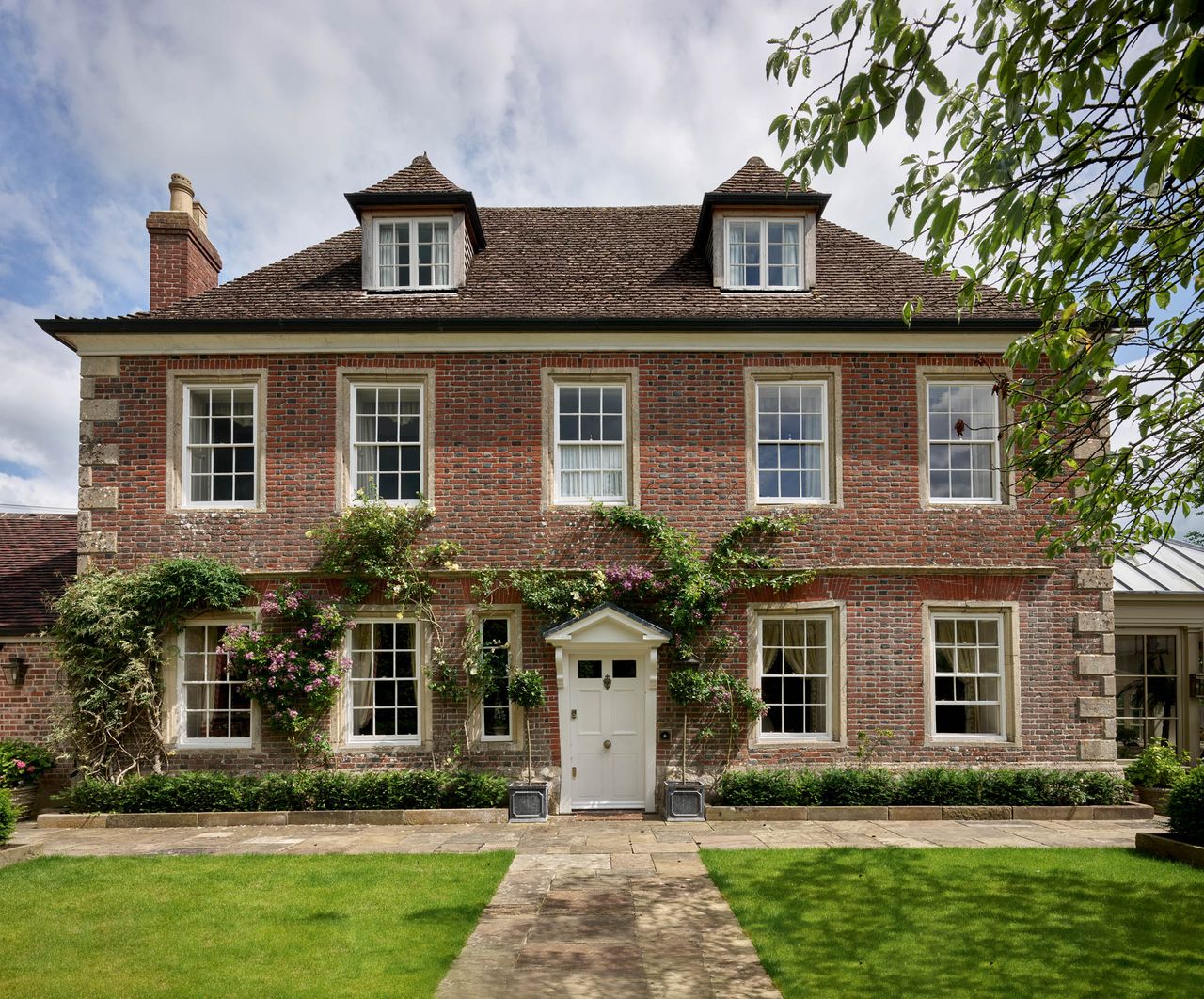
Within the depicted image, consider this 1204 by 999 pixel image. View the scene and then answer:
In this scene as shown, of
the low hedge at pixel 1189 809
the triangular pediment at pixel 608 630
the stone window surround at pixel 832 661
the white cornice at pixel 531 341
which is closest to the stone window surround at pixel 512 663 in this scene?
the triangular pediment at pixel 608 630

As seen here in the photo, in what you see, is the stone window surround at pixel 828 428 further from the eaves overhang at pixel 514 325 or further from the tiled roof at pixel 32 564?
the tiled roof at pixel 32 564

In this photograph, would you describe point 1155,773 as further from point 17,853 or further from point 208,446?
point 17,853

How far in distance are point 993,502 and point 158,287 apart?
46.0 feet

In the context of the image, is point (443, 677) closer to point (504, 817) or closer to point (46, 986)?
point (504, 817)

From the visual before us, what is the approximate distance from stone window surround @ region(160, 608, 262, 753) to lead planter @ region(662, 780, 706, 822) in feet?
20.1

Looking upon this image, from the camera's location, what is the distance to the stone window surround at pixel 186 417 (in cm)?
1342

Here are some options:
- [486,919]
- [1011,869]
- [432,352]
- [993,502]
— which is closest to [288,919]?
[486,919]

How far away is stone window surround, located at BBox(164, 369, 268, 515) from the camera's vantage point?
44.0 ft

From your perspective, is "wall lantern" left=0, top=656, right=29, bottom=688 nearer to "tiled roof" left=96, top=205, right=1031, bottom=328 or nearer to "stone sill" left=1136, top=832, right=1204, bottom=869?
"tiled roof" left=96, top=205, right=1031, bottom=328

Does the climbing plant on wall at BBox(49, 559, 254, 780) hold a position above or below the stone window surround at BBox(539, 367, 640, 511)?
below

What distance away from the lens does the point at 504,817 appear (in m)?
12.3

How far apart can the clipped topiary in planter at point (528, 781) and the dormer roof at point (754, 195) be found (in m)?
8.06

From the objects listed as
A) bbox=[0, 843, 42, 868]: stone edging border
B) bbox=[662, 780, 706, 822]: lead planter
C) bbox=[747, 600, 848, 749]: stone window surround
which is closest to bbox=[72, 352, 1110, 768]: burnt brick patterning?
bbox=[747, 600, 848, 749]: stone window surround

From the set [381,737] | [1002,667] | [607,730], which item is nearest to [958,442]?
[1002,667]
